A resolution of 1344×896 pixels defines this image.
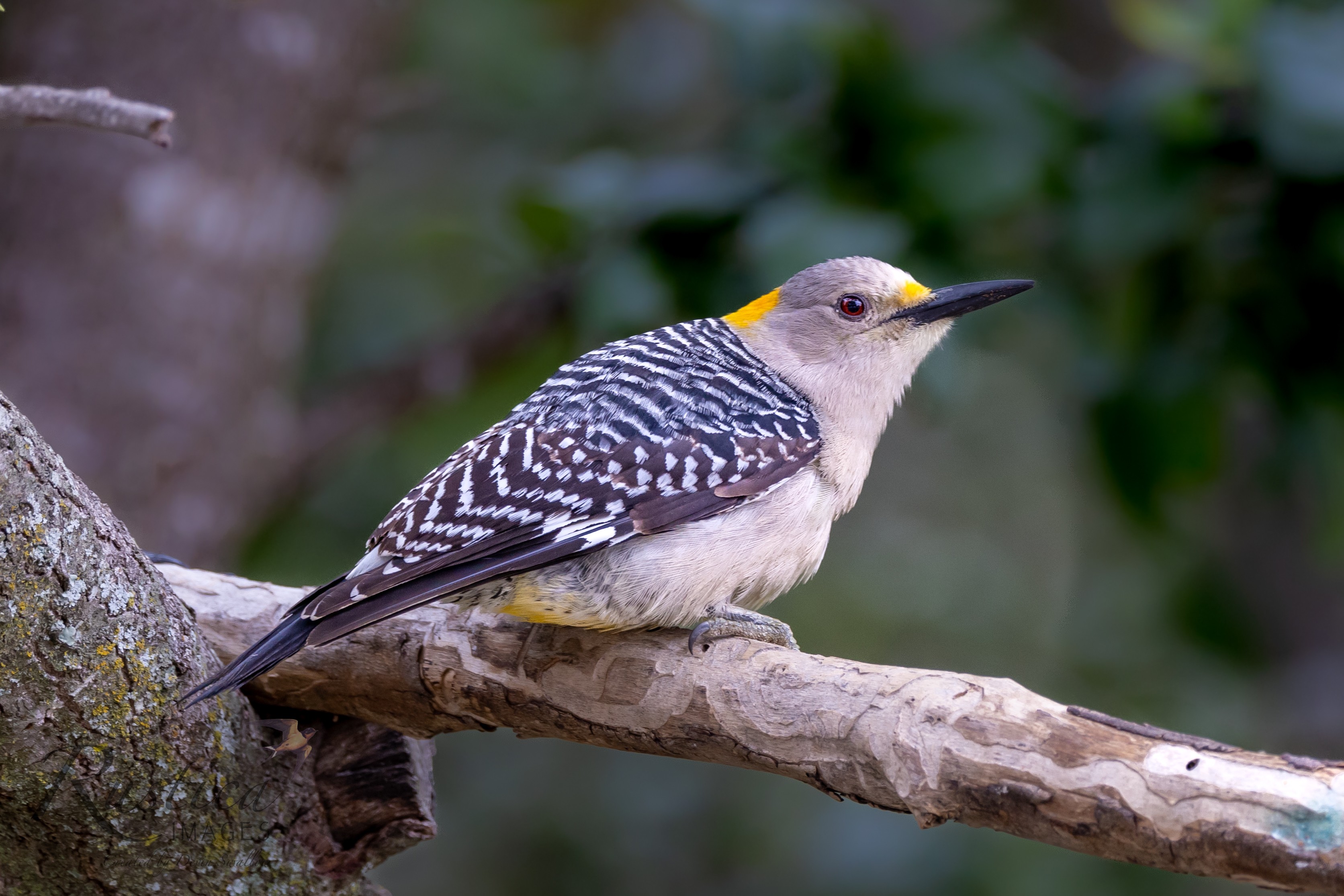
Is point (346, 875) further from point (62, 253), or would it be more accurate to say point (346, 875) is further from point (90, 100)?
point (62, 253)

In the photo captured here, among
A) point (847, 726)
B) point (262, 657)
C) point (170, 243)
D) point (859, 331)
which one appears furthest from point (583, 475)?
point (170, 243)

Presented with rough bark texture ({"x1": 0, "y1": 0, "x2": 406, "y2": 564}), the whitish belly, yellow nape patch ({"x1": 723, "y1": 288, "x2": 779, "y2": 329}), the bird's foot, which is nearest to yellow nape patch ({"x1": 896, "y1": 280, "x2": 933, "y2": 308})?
yellow nape patch ({"x1": 723, "y1": 288, "x2": 779, "y2": 329})

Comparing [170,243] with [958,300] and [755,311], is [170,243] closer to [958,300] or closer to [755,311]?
[755,311]

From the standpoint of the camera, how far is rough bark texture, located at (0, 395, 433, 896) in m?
2.19

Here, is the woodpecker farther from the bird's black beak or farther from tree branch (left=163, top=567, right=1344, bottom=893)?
tree branch (left=163, top=567, right=1344, bottom=893)

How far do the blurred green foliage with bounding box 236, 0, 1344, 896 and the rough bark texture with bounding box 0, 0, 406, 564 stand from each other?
0.55m

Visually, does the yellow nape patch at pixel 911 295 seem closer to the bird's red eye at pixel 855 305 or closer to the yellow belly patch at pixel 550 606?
the bird's red eye at pixel 855 305

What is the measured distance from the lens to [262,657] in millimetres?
2438

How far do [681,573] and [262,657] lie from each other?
927 mm

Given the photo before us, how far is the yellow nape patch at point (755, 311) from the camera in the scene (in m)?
3.85

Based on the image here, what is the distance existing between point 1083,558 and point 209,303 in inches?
198

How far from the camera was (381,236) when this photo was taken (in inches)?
269

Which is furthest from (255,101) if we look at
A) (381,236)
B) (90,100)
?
(90,100)

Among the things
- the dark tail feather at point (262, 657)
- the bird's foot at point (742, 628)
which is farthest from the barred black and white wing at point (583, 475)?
the bird's foot at point (742, 628)
